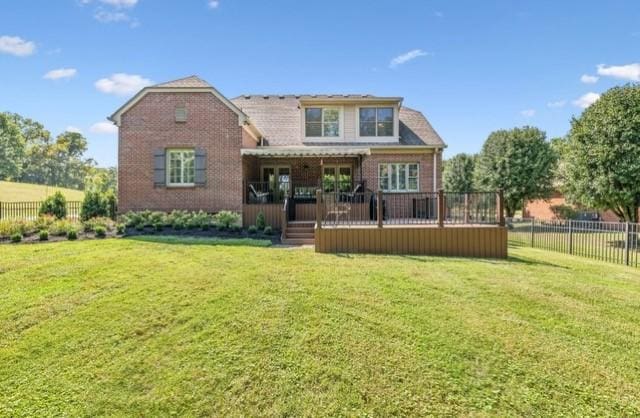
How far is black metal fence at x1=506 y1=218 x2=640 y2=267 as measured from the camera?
11.9 meters

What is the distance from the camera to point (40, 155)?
7781cm

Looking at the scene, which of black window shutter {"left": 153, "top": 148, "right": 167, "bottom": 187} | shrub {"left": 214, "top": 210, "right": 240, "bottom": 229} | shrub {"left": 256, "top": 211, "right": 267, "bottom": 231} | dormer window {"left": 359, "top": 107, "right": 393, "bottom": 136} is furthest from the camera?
dormer window {"left": 359, "top": 107, "right": 393, "bottom": 136}

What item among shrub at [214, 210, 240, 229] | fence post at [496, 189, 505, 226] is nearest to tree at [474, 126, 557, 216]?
fence post at [496, 189, 505, 226]

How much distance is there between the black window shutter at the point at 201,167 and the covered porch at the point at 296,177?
1.75m

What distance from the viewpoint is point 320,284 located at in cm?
673

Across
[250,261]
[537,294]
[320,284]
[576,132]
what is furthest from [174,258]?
A: [576,132]

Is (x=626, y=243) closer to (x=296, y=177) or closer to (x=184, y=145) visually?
(x=296, y=177)

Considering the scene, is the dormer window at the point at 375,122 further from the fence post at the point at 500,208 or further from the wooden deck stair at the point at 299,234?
the fence post at the point at 500,208

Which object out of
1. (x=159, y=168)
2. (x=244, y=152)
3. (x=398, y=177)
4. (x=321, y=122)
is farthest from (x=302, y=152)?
(x=159, y=168)

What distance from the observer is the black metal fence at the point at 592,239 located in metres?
11.9

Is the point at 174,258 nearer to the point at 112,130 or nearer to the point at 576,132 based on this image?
the point at 112,130

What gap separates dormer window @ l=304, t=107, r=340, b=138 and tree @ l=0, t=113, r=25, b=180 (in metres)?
65.7

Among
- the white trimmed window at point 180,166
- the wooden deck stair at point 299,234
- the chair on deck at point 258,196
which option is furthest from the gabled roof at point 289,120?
the wooden deck stair at point 299,234

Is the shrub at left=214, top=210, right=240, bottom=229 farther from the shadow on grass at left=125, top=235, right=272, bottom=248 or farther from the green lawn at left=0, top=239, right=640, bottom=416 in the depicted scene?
the green lawn at left=0, top=239, right=640, bottom=416
